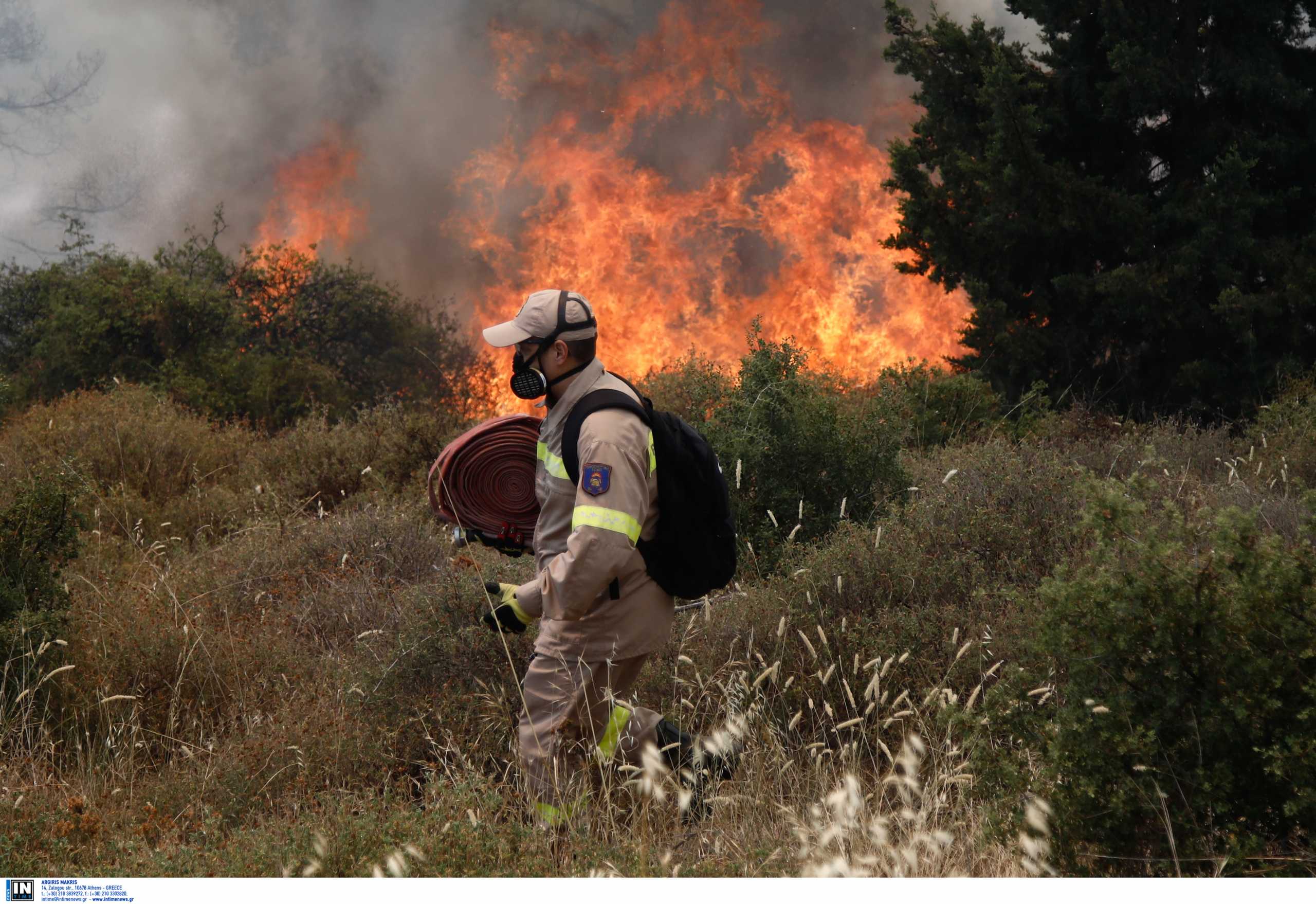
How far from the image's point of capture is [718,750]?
3.65 metres

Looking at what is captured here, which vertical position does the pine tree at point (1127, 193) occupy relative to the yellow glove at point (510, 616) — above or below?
above

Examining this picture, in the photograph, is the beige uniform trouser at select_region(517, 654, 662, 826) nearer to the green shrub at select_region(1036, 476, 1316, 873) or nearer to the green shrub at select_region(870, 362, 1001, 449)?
the green shrub at select_region(1036, 476, 1316, 873)

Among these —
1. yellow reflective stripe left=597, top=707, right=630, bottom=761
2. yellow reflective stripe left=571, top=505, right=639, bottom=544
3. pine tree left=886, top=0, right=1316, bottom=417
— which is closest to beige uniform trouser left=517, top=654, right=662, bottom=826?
yellow reflective stripe left=597, top=707, right=630, bottom=761

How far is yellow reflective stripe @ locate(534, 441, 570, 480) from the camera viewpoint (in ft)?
11.5

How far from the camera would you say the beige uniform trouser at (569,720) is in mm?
3488

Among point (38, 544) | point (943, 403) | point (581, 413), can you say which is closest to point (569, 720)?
point (581, 413)

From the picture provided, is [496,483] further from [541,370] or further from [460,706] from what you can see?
[460,706]

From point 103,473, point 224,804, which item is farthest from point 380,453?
point 224,804

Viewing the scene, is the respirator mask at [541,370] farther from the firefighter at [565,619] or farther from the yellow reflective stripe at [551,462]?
the yellow reflective stripe at [551,462]

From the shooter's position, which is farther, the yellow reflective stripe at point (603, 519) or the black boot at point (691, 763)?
the black boot at point (691, 763)

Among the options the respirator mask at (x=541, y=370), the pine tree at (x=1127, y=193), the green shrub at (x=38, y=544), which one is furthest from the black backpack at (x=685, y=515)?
the pine tree at (x=1127, y=193)

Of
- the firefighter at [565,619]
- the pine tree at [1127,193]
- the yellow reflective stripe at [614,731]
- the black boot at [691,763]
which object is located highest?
the pine tree at [1127,193]

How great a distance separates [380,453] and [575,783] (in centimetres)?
811

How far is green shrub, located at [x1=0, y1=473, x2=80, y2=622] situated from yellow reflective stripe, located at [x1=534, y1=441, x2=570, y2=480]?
2.79m
